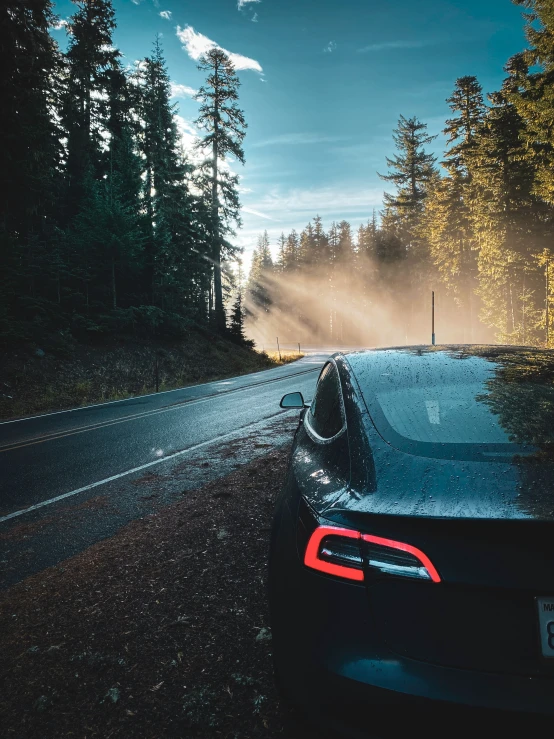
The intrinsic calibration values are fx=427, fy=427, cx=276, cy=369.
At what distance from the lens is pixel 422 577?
1321 millimetres

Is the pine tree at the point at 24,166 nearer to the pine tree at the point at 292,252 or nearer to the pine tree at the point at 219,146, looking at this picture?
the pine tree at the point at 219,146

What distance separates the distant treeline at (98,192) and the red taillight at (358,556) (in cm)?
1659

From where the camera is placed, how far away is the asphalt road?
19.2 ft

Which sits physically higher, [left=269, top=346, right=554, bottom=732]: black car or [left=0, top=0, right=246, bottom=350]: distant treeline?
[left=0, top=0, right=246, bottom=350]: distant treeline

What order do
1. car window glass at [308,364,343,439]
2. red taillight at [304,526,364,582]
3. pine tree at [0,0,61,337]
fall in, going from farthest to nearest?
pine tree at [0,0,61,337], car window glass at [308,364,343,439], red taillight at [304,526,364,582]

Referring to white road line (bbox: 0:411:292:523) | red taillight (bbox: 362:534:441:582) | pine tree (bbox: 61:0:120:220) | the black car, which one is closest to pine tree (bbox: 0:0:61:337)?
pine tree (bbox: 61:0:120:220)

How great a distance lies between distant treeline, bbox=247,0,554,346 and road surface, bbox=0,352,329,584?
522 inches

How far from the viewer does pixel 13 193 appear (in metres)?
18.3

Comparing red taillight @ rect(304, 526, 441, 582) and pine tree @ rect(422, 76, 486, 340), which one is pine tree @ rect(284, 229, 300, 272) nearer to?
pine tree @ rect(422, 76, 486, 340)

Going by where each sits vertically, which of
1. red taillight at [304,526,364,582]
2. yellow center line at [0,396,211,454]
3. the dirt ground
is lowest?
yellow center line at [0,396,211,454]

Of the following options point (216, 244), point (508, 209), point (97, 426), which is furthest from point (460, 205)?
point (97, 426)

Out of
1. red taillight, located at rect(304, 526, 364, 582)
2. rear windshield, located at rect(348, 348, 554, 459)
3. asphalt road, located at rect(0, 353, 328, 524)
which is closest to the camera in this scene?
red taillight, located at rect(304, 526, 364, 582)

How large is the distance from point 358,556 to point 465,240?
3991 centimetres

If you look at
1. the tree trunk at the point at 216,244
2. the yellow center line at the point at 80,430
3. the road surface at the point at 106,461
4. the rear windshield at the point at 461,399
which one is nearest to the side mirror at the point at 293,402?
the rear windshield at the point at 461,399
